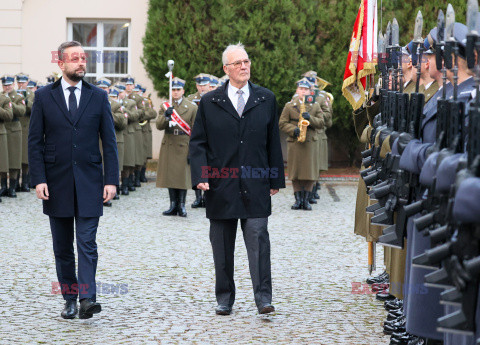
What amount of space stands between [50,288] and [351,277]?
8.59 feet

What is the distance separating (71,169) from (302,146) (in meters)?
8.62

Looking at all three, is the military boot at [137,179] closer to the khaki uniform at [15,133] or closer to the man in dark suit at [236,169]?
the khaki uniform at [15,133]

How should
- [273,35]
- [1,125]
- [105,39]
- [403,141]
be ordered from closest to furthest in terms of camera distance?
[403,141] < [1,125] < [273,35] < [105,39]

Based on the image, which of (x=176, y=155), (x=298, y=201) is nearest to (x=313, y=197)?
(x=298, y=201)

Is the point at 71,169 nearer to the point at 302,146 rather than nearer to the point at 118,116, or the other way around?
the point at 302,146

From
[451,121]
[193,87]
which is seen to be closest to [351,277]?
[451,121]

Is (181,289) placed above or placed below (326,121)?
below

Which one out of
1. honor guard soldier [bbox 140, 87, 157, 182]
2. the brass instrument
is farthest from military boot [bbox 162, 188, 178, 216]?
honor guard soldier [bbox 140, 87, 157, 182]

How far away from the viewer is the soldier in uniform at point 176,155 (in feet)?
44.8

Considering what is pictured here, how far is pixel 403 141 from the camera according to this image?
5.03 meters

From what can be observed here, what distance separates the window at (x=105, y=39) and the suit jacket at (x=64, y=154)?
1570 cm

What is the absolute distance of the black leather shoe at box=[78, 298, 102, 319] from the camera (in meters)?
6.60

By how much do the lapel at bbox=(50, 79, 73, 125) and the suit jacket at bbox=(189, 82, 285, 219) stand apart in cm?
94

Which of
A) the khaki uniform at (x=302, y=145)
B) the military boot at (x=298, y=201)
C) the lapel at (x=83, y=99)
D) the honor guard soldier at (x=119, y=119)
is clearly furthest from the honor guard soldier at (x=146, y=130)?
the lapel at (x=83, y=99)
